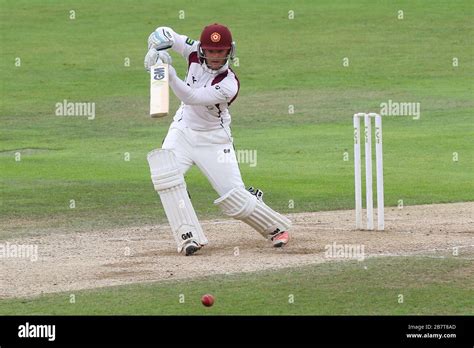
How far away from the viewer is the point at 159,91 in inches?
482

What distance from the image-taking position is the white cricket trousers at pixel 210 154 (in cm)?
1311

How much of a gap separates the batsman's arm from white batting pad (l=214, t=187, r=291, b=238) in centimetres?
95

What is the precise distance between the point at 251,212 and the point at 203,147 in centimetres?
84

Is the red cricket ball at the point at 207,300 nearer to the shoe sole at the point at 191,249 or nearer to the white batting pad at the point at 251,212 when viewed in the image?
the shoe sole at the point at 191,249

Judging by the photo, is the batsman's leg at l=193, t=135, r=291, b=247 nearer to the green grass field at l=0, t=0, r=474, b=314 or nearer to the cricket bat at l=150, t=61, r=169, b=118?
the cricket bat at l=150, t=61, r=169, b=118

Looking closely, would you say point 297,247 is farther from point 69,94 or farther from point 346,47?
point 346,47

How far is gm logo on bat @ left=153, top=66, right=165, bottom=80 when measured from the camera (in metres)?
12.3

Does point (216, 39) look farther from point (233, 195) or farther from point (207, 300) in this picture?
point (207, 300)

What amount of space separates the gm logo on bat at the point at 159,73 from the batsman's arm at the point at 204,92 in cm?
19

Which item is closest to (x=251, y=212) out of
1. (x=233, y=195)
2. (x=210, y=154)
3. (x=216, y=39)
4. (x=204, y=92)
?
(x=233, y=195)

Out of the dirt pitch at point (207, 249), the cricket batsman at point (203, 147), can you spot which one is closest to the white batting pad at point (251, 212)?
the cricket batsman at point (203, 147)

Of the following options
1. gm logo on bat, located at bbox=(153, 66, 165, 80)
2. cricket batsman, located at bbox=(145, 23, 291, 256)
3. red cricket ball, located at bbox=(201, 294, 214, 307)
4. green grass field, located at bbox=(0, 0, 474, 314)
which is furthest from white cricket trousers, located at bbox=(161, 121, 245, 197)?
red cricket ball, located at bbox=(201, 294, 214, 307)

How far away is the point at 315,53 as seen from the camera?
117ft

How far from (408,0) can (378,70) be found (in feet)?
27.8
